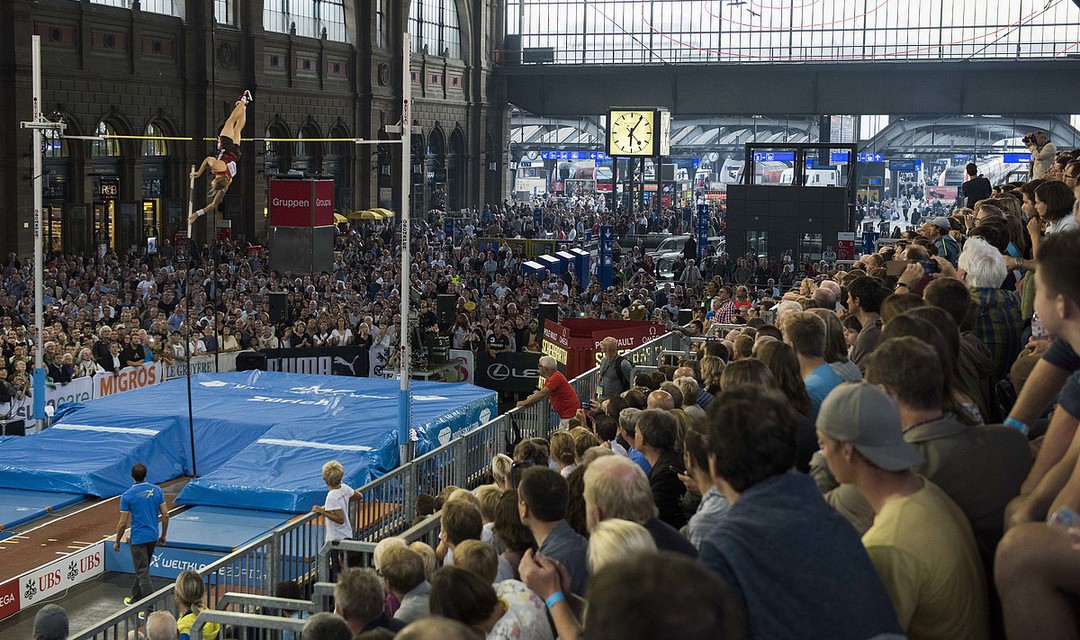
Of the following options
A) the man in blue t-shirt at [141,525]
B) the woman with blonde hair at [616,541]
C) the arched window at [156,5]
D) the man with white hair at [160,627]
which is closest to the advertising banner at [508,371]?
the man in blue t-shirt at [141,525]

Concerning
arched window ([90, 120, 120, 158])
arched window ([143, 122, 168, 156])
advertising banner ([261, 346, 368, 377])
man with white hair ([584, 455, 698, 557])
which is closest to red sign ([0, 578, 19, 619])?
advertising banner ([261, 346, 368, 377])

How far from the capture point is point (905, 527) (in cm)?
399

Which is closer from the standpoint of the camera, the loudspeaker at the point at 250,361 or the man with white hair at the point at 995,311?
the man with white hair at the point at 995,311

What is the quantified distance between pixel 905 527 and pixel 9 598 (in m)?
12.4

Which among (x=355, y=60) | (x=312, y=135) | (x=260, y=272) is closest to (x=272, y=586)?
(x=260, y=272)

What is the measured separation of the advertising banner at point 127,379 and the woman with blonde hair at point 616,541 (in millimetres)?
18977

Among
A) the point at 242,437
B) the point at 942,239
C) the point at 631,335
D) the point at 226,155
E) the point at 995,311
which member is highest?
the point at 226,155

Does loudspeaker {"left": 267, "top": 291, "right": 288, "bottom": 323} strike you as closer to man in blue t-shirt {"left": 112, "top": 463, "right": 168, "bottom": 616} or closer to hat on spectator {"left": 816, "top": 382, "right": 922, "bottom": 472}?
man in blue t-shirt {"left": 112, "top": 463, "right": 168, "bottom": 616}

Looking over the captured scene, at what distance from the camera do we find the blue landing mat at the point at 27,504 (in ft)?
55.1

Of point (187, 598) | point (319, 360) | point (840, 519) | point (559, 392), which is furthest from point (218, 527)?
point (840, 519)

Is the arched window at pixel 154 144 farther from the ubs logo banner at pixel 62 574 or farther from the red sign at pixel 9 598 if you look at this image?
the red sign at pixel 9 598

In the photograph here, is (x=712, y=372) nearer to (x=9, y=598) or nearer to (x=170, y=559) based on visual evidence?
(x=170, y=559)

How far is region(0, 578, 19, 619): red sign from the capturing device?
1380 cm

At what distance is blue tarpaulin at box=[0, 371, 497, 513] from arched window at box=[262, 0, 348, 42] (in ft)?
82.0
